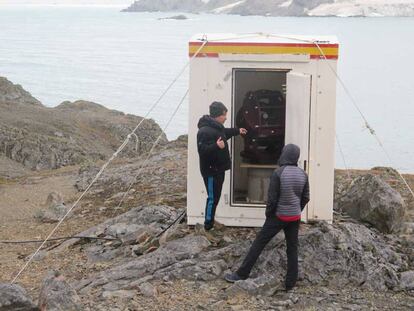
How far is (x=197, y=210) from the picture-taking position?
1010 cm

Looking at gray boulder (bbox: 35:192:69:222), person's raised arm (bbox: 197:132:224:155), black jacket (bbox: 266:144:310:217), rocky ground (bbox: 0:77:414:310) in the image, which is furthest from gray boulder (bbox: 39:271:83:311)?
gray boulder (bbox: 35:192:69:222)

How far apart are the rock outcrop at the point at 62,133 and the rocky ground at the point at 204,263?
10866 mm

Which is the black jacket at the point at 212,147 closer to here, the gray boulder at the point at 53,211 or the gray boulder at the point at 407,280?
the gray boulder at the point at 407,280

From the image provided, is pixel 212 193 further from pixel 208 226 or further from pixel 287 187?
pixel 287 187

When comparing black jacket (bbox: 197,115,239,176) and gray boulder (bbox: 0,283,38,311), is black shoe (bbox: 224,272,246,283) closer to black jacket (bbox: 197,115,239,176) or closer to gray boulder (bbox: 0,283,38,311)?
black jacket (bbox: 197,115,239,176)

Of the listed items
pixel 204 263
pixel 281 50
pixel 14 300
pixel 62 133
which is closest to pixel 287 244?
pixel 204 263

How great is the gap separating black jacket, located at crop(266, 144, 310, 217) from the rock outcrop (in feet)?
45.9

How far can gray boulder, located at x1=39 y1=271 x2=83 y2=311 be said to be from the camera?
7.67m

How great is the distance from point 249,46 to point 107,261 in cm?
331

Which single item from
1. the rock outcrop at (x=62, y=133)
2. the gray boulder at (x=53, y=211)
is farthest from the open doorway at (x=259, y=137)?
the rock outcrop at (x=62, y=133)

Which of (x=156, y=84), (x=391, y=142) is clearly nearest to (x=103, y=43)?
(x=156, y=84)

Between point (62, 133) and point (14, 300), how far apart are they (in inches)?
917

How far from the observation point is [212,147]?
29.9 feet

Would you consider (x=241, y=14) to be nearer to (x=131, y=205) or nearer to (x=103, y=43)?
(x=103, y=43)
